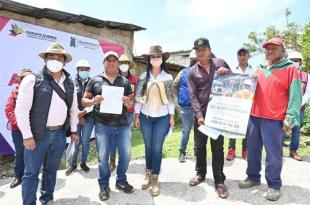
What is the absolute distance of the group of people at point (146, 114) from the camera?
401 cm

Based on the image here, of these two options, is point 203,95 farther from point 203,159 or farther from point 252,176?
point 252,176

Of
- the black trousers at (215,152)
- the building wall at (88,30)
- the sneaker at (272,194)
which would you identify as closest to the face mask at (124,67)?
the black trousers at (215,152)

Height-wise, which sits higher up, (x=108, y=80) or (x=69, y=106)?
(x=108, y=80)

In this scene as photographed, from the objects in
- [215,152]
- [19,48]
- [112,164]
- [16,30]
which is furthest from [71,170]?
[16,30]

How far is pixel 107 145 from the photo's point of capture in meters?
4.63

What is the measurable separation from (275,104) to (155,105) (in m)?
1.67

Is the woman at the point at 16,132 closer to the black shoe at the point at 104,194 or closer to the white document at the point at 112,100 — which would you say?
the white document at the point at 112,100

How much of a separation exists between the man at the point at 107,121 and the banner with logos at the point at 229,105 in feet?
3.77

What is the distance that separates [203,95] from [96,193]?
223 cm

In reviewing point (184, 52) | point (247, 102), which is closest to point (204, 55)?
point (247, 102)

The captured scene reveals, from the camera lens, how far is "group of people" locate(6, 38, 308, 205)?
401cm

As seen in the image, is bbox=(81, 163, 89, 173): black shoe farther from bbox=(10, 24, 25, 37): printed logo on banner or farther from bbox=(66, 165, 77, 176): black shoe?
bbox=(10, 24, 25, 37): printed logo on banner

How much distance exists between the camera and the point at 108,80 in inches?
183

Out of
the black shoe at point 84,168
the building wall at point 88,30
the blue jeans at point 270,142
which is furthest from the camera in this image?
A: the building wall at point 88,30
